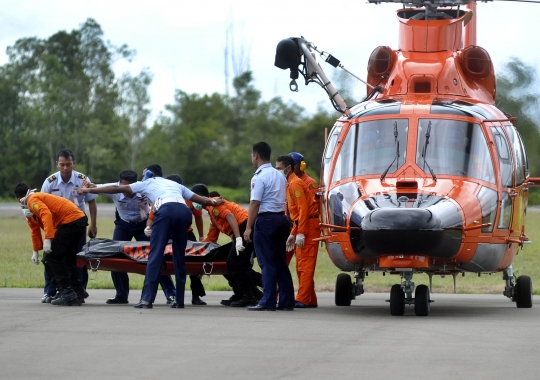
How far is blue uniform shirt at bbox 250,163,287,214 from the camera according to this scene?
13109 mm

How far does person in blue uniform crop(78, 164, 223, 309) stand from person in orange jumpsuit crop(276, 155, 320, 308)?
4.01 ft

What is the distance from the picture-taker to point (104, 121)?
77.6 meters

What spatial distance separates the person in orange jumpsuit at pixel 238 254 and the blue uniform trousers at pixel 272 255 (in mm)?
356

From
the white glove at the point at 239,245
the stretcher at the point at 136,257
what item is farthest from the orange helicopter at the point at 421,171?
the stretcher at the point at 136,257

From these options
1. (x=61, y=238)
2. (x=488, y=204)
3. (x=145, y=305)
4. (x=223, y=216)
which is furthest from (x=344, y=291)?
(x=61, y=238)

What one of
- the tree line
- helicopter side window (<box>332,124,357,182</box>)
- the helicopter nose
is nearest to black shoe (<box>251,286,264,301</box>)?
helicopter side window (<box>332,124,357,182</box>)

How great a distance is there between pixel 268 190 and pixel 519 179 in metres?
3.40

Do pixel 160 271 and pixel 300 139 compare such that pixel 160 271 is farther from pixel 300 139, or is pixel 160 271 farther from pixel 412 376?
pixel 300 139

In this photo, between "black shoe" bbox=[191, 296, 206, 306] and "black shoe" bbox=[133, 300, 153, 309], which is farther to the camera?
"black shoe" bbox=[191, 296, 206, 306]

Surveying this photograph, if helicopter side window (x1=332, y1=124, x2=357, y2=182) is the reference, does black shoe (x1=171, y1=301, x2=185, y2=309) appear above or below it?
below

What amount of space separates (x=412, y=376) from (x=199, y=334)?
9.33 feet

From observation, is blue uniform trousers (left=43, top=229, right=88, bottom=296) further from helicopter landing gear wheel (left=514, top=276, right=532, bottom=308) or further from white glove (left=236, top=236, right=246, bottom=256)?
helicopter landing gear wheel (left=514, top=276, right=532, bottom=308)

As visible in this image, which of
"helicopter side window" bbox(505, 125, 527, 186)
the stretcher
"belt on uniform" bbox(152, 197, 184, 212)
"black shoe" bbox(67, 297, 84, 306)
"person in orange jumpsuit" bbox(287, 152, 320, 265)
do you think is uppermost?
"helicopter side window" bbox(505, 125, 527, 186)

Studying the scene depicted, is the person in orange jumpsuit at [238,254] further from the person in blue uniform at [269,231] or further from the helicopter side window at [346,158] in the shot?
the helicopter side window at [346,158]
